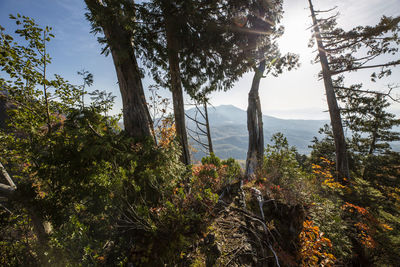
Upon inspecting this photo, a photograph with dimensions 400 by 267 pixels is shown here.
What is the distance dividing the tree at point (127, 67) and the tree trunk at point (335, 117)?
836 cm

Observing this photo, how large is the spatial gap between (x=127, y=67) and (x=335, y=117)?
8.90 meters

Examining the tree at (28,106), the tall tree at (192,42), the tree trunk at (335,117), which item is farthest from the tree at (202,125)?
the tree trunk at (335,117)

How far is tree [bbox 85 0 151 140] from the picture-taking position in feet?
10.6

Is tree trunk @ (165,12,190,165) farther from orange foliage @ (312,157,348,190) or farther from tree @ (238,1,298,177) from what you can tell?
orange foliage @ (312,157,348,190)

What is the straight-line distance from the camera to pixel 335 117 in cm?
638

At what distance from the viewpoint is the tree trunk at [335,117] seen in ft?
20.2

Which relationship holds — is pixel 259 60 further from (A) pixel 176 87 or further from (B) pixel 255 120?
(A) pixel 176 87

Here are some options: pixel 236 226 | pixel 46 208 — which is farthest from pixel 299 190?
pixel 46 208

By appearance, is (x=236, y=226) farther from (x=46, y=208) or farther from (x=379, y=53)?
(x=379, y=53)

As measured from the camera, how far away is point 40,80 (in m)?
2.65

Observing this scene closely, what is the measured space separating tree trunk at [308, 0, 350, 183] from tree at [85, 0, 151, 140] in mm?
8364

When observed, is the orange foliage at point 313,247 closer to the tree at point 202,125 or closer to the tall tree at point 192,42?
the tall tree at point 192,42

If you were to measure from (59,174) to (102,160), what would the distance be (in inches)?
29.0

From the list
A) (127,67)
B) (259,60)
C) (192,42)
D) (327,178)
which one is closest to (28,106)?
(127,67)
